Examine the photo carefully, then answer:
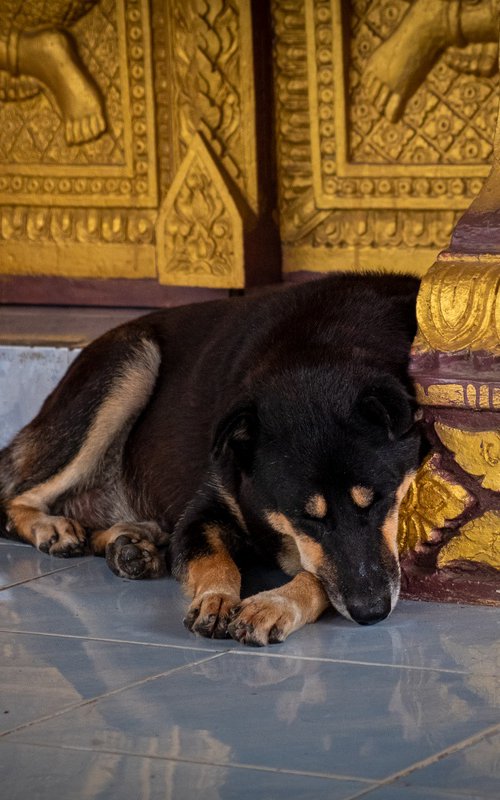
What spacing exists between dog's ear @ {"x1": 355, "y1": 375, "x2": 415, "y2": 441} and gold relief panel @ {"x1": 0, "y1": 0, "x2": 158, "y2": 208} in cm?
268

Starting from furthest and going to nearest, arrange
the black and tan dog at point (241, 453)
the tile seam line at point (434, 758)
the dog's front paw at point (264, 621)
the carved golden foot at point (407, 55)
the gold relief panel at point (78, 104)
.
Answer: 1. the gold relief panel at point (78, 104)
2. the carved golden foot at point (407, 55)
3. the black and tan dog at point (241, 453)
4. the dog's front paw at point (264, 621)
5. the tile seam line at point (434, 758)

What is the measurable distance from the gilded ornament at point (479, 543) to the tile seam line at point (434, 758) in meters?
0.99

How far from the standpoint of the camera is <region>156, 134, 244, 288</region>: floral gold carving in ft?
19.6

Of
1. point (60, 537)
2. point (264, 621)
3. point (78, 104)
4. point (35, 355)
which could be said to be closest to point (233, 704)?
point (264, 621)

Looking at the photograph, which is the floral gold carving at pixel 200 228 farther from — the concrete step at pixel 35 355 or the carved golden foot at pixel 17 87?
the carved golden foot at pixel 17 87

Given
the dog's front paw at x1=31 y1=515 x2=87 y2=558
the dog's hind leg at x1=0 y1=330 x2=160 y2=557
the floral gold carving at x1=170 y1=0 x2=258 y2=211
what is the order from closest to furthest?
the dog's front paw at x1=31 y1=515 x2=87 y2=558
the dog's hind leg at x1=0 y1=330 x2=160 y2=557
the floral gold carving at x1=170 y1=0 x2=258 y2=211

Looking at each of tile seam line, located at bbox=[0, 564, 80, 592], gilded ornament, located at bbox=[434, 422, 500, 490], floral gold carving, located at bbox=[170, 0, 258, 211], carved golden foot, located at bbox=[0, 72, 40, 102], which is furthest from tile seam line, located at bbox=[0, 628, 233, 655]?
carved golden foot, located at bbox=[0, 72, 40, 102]

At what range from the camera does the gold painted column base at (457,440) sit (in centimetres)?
395

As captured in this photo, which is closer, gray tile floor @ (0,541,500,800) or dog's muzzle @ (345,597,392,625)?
gray tile floor @ (0,541,500,800)

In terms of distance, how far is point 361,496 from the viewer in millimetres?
3846

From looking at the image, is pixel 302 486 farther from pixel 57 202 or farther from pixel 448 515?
pixel 57 202

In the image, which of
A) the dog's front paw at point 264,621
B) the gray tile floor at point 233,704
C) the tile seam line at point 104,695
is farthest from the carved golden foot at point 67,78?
the tile seam line at point 104,695

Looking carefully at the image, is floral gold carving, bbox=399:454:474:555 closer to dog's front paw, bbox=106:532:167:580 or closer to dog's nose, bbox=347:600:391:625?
dog's nose, bbox=347:600:391:625

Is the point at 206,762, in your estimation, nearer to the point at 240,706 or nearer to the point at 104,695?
the point at 240,706
